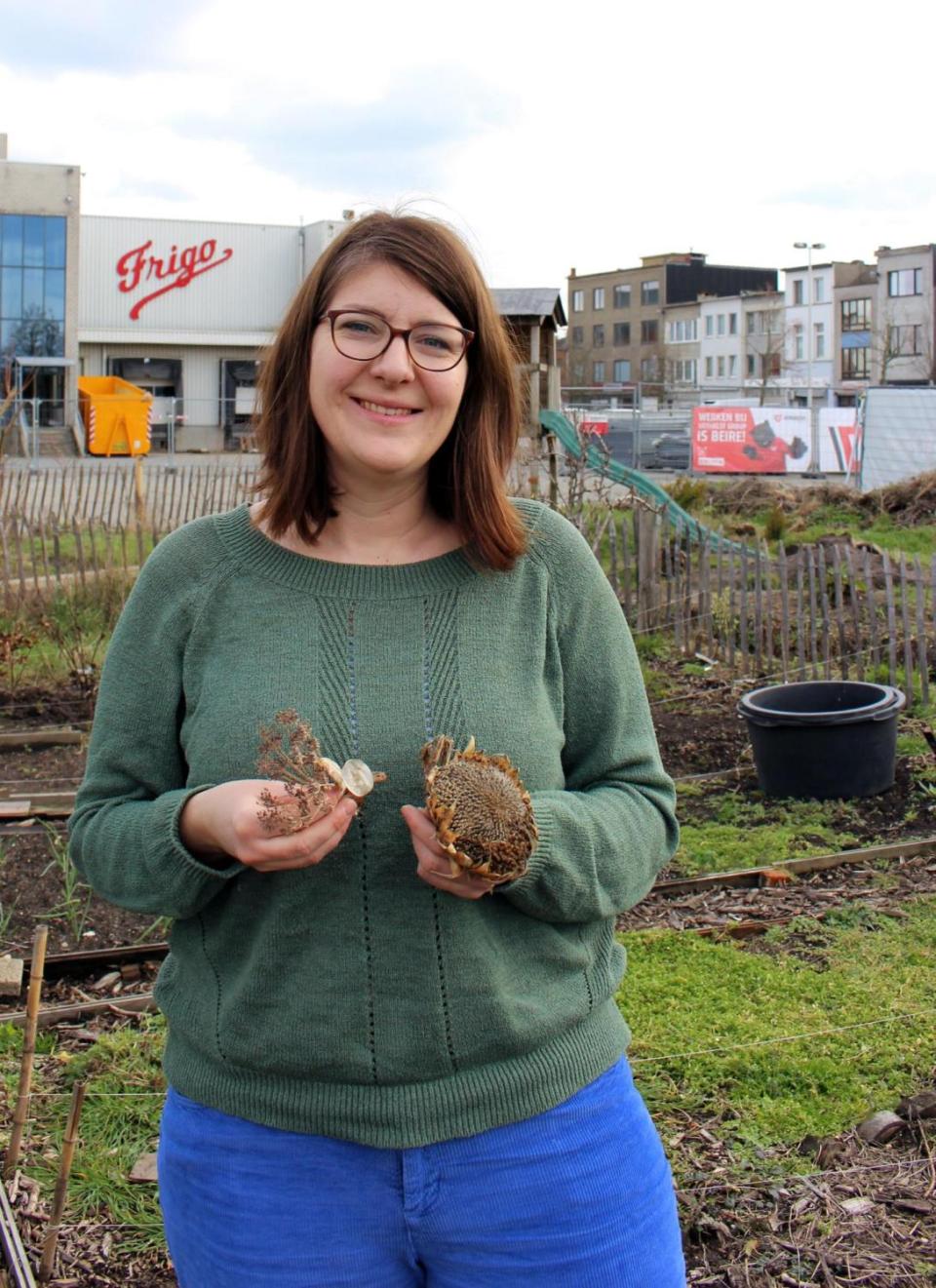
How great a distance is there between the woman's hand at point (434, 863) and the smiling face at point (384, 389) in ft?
1.68

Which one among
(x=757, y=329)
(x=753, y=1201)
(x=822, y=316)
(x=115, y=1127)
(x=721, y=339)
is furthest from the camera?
(x=721, y=339)

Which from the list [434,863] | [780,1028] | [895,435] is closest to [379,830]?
[434,863]

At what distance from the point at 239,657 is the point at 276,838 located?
32 centimetres

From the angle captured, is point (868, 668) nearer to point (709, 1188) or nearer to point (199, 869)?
point (709, 1188)

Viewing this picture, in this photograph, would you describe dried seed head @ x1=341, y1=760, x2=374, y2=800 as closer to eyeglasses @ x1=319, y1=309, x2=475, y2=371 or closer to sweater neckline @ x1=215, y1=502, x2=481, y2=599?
sweater neckline @ x1=215, y1=502, x2=481, y2=599

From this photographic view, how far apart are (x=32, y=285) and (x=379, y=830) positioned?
46315 mm

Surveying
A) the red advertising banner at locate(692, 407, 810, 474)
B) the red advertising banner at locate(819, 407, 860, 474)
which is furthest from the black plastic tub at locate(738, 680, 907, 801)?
the red advertising banner at locate(819, 407, 860, 474)

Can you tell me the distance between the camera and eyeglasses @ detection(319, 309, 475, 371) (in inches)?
73.2

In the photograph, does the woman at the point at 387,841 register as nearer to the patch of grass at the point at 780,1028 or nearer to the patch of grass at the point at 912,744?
the patch of grass at the point at 780,1028

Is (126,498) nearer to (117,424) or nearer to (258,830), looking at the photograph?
(258,830)

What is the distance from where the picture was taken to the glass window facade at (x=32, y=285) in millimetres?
43750

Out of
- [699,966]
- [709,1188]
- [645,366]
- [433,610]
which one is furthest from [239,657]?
[645,366]

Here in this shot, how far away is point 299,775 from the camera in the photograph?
1.65m

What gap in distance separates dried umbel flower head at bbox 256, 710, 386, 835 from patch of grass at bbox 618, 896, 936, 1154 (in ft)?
7.39
